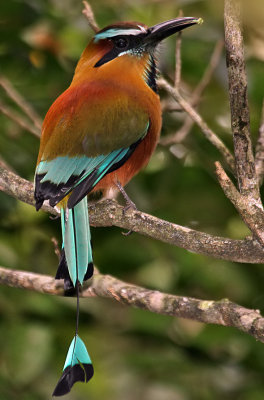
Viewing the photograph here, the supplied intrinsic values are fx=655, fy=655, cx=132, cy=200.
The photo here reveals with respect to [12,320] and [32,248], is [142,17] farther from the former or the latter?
[12,320]

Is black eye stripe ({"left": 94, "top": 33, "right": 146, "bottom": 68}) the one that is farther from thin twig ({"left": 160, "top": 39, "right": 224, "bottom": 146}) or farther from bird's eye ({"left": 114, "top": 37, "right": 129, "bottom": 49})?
thin twig ({"left": 160, "top": 39, "right": 224, "bottom": 146})

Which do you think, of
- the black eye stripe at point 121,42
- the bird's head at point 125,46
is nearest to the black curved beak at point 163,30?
the bird's head at point 125,46

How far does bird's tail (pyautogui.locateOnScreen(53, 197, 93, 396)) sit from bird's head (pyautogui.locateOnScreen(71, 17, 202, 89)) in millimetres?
932

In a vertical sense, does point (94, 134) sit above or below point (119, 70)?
below

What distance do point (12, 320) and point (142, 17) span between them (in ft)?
6.57

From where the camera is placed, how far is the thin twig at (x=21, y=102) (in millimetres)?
3621

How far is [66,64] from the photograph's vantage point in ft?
14.6

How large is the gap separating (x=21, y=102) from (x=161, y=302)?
1554mm

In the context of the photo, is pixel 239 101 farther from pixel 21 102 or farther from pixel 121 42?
pixel 21 102

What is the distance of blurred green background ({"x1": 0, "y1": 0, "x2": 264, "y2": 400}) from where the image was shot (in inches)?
138

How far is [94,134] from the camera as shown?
3.06 m

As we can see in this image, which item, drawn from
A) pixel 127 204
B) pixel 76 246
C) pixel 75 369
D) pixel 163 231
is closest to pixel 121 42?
pixel 127 204

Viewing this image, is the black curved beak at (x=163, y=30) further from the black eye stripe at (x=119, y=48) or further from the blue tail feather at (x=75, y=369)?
the blue tail feather at (x=75, y=369)

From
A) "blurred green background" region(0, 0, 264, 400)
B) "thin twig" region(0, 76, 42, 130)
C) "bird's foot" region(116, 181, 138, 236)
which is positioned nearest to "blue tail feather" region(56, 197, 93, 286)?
"bird's foot" region(116, 181, 138, 236)
